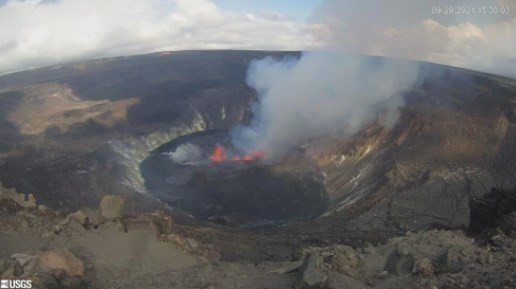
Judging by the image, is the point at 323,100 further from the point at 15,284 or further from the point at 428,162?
the point at 15,284

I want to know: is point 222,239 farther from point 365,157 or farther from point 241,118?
point 241,118

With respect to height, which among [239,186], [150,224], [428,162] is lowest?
[150,224]

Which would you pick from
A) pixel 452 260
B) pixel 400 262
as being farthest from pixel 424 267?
pixel 400 262

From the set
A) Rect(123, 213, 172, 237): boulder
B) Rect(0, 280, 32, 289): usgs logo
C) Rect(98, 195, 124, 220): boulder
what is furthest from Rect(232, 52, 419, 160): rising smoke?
Rect(0, 280, 32, 289): usgs logo

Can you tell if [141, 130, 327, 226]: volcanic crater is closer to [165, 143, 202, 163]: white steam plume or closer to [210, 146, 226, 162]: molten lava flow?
[210, 146, 226, 162]: molten lava flow

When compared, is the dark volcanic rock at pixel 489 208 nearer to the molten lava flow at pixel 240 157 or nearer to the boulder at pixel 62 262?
the boulder at pixel 62 262
